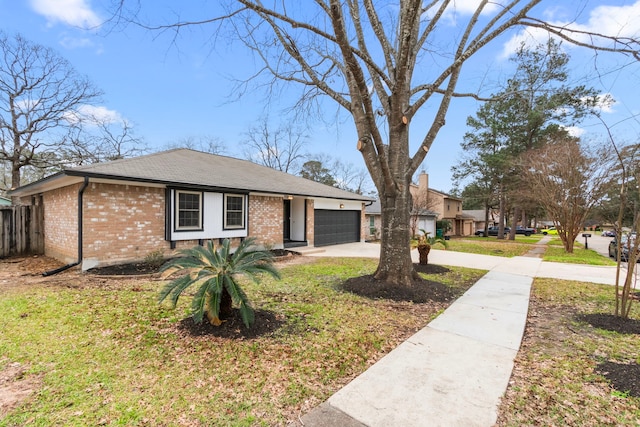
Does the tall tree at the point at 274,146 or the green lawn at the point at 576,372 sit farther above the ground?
the tall tree at the point at 274,146

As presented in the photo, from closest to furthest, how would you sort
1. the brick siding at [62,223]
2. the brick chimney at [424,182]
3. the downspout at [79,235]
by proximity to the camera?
the downspout at [79,235]
the brick siding at [62,223]
the brick chimney at [424,182]

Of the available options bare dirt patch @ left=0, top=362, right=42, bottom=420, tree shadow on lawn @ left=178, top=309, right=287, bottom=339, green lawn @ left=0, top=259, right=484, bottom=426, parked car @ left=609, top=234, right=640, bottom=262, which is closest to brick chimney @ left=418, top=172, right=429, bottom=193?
parked car @ left=609, top=234, right=640, bottom=262

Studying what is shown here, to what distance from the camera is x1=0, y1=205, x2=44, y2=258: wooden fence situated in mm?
9517

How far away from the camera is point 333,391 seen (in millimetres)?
2613

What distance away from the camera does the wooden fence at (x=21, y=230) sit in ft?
31.2

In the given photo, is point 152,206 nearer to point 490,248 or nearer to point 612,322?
point 612,322

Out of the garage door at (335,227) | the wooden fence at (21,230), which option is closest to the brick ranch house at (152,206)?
the wooden fence at (21,230)

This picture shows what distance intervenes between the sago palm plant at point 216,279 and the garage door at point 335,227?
10.5 meters

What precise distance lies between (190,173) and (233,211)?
6.44ft

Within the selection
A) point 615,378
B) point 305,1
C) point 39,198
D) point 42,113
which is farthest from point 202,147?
point 615,378

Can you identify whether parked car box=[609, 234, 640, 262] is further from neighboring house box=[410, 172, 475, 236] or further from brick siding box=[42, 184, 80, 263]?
neighboring house box=[410, 172, 475, 236]

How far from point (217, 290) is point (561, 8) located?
7.97 m

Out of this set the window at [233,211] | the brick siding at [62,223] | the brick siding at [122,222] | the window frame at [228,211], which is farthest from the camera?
the window at [233,211]

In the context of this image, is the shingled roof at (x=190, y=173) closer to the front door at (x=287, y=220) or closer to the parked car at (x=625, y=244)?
the front door at (x=287, y=220)
